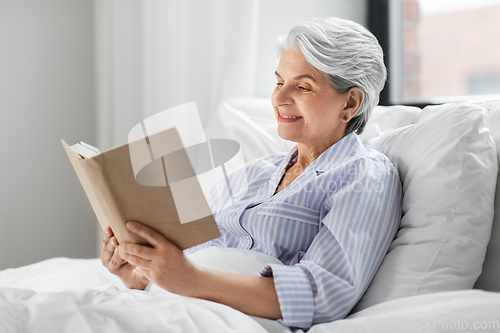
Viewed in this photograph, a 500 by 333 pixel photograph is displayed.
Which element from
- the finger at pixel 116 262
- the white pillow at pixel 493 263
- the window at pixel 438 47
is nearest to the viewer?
the white pillow at pixel 493 263

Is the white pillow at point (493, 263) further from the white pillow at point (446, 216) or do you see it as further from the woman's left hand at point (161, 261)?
the woman's left hand at point (161, 261)

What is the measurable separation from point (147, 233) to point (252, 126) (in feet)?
2.87

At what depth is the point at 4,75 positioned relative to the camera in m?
1.94

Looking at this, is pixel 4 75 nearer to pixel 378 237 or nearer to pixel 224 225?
pixel 224 225

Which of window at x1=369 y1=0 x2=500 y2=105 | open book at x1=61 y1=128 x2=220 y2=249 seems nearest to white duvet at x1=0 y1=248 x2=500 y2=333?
open book at x1=61 y1=128 x2=220 y2=249

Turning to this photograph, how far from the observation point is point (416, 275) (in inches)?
32.6

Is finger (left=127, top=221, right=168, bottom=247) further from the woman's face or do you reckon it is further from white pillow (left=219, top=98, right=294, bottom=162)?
white pillow (left=219, top=98, right=294, bottom=162)

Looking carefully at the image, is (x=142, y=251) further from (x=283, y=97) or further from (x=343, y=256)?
(x=283, y=97)

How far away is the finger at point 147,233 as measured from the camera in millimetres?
729

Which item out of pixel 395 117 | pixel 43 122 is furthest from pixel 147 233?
pixel 43 122

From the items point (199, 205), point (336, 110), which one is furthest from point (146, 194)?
point (336, 110)

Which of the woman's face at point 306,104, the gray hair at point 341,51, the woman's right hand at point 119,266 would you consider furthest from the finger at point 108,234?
the gray hair at point 341,51

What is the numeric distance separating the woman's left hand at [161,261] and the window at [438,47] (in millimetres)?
1407

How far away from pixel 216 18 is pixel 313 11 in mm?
428
